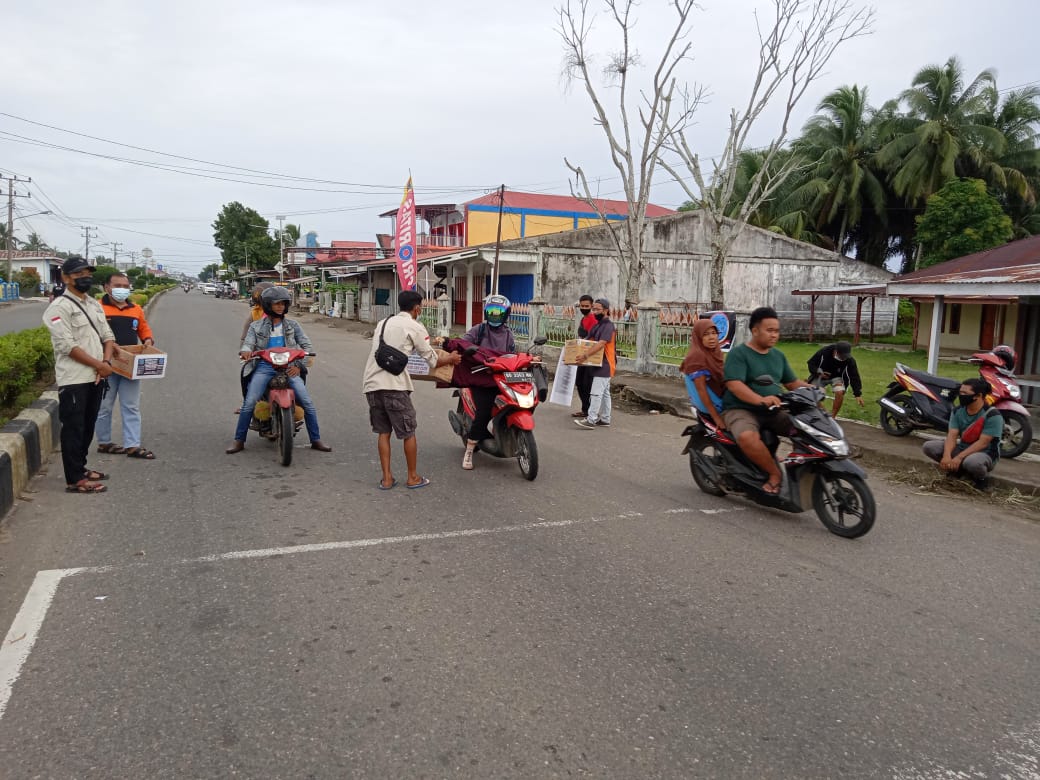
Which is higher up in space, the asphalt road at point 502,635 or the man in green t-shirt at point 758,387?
the man in green t-shirt at point 758,387

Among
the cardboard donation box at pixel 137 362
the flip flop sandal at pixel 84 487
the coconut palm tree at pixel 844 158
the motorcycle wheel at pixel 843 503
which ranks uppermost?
the coconut palm tree at pixel 844 158

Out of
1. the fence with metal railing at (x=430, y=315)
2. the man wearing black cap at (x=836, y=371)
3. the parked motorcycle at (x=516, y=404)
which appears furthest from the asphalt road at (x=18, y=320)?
the man wearing black cap at (x=836, y=371)

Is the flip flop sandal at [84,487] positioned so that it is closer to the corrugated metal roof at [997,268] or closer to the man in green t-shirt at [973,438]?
the man in green t-shirt at [973,438]

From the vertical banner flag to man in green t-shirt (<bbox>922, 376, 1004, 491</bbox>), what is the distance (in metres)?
16.3

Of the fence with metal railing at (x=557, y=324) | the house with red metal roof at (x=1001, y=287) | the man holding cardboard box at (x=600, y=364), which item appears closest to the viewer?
the house with red metal roof at (x=1001, y=287)

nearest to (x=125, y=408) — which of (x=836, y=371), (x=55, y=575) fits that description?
(x=55, y=575)

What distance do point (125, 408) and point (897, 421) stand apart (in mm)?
8373

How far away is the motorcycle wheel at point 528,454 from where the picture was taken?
6500mm

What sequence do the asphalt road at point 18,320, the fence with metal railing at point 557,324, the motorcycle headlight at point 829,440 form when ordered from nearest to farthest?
the motorcycle headlight at point 829,440 < the fence with metal railing at point 557,324 < the asphalt road at point 18,320

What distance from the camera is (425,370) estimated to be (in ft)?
21.8

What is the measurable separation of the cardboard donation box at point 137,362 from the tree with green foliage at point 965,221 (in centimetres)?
2647

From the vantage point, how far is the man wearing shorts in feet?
20.1

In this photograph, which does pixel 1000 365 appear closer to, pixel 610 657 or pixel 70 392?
pixel 610 657

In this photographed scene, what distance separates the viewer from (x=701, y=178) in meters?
19.0
